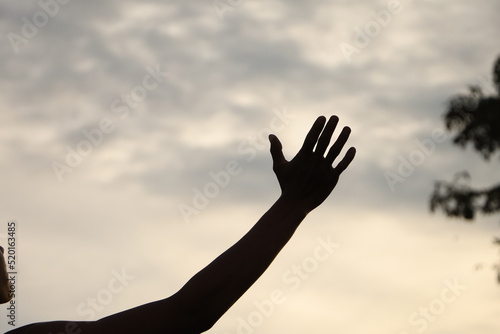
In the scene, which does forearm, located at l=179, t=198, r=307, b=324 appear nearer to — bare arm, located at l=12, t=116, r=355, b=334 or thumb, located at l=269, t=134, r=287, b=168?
bare arm, located at l=12, t=116, r=355, b=334

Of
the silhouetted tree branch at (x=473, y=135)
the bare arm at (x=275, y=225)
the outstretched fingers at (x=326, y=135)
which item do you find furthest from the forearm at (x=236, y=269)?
the silhouetted tree branch at (x=473, y=135)

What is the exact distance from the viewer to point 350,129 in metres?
1.89

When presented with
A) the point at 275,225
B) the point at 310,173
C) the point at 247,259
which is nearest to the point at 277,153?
the point at 310,173

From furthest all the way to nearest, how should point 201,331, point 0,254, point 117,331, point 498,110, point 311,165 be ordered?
point 498,110
point 0,254
point 311,165
point 117,331
point 201,331

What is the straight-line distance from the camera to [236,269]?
1.70 meters

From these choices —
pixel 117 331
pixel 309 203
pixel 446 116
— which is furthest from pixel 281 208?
pixel 446 116

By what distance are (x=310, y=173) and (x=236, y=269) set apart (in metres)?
0.39

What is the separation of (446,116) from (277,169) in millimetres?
19627

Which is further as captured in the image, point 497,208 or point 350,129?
point 497,208

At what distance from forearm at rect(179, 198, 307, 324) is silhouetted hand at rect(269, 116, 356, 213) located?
0.12 m

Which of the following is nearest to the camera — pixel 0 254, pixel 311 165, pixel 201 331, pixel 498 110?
pixel 201 331

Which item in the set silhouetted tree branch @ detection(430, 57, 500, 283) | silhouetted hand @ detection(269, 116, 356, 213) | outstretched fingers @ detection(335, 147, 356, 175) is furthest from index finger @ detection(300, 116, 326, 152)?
silhouetted tree branch @ detection(430, 57, 500, 283)

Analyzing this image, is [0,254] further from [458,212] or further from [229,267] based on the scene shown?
[458,212]

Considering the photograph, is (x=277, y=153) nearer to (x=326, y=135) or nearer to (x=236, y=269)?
(x=326, y=135)
